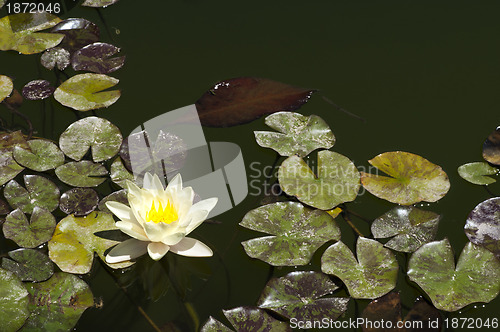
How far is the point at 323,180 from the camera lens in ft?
6.16

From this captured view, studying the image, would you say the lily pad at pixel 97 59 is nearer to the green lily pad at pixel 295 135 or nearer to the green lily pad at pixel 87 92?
the green lily pad at pixel 87 92

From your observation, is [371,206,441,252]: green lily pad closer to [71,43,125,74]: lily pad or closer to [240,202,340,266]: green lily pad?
[240,202,340,266]: green lily pad

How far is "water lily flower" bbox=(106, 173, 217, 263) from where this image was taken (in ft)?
5.32

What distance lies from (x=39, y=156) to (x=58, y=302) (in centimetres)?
62

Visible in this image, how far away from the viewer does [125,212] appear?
169cm

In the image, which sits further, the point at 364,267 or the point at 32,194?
the point at 32,194

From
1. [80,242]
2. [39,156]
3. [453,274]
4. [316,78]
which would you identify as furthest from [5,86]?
[453,274]

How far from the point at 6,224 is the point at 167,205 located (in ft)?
1.81

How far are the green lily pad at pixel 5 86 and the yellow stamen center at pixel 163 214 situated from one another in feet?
3.22

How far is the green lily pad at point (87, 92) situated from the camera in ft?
7.08

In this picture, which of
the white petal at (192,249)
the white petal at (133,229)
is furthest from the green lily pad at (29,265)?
the white petal at (192,249)

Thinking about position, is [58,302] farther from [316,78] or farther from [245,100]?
[316,78]

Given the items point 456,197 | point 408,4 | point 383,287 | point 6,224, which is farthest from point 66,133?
point 408,4

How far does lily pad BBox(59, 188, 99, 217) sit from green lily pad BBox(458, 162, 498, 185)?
134 cm
